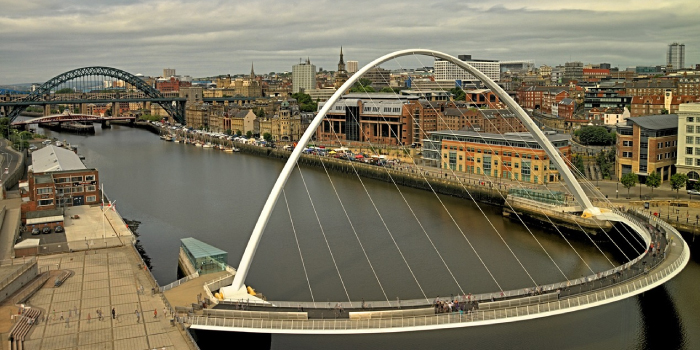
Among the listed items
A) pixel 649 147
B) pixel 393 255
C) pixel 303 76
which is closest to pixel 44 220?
pixel 393 255

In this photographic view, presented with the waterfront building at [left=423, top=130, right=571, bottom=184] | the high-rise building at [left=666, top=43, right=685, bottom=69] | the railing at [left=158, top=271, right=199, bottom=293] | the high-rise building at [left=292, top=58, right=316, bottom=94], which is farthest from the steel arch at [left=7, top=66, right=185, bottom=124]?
the high-rise building at [left=666, top=43, right=685, bottom=69]

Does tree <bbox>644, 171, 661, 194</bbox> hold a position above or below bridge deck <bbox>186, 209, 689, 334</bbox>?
above

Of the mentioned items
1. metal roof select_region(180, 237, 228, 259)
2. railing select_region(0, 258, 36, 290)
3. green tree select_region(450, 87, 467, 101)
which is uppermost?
green tree select_region(450, 87, 467, 101)

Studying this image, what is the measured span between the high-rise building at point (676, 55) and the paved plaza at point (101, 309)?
153m

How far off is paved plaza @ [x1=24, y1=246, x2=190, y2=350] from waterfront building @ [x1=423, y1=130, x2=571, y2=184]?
20.7 metres

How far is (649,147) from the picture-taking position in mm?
30781

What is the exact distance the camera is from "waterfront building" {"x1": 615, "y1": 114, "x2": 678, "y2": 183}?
30.8 m

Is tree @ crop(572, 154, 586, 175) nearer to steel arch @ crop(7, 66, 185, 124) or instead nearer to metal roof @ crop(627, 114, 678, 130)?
metal roof @ crop(627, 114, 678, 130)

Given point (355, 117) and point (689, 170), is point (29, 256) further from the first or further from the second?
point (355, 117)

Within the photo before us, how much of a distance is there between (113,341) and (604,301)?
984cm

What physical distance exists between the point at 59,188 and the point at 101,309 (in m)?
13.8

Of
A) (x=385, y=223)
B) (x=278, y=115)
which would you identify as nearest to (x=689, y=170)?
(x=385, y=223)

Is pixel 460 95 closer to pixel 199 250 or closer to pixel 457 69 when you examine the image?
pixel 457 69

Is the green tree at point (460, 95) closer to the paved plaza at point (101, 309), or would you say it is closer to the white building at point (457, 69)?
the white building at point (457, 69)
